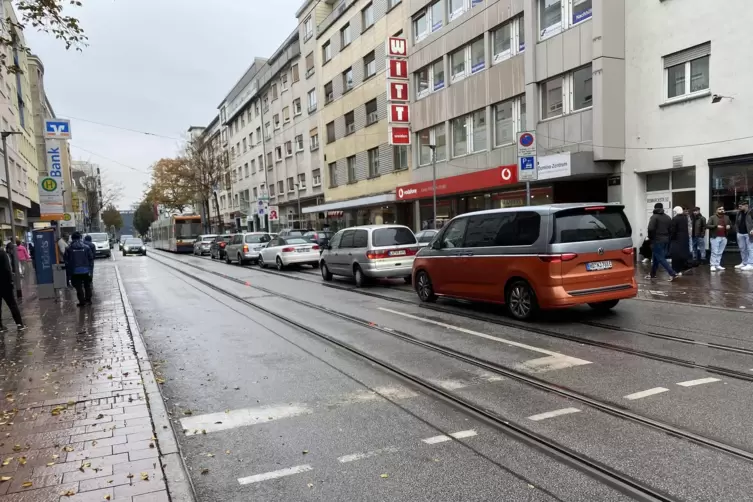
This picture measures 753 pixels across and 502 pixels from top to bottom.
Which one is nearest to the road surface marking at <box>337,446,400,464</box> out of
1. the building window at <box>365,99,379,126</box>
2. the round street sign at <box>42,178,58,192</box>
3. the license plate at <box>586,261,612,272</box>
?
the license plate at <box>586,261,612,272</box>

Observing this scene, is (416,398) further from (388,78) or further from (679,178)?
(388,78)

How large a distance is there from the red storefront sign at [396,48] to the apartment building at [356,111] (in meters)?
1.17

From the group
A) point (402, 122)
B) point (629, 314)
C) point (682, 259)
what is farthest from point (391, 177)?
point (629, 314)

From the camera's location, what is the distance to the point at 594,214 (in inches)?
324

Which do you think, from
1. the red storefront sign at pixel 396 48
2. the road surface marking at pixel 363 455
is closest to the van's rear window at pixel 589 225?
the road surface marking at pixel 363 455

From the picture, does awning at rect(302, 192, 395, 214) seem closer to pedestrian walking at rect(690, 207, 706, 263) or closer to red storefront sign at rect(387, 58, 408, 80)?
red storefront sign at rect(387, 58, 408, 80)

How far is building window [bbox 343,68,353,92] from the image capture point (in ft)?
113

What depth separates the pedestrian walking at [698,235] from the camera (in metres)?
14.2

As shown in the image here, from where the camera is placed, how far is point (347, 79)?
3519cm

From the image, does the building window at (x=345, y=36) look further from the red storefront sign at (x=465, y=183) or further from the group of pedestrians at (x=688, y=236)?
the group of pedestrians at (x=688, y=236)

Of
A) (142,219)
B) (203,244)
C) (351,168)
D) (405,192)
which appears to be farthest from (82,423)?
(142,219)

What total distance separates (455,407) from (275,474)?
1776 millimetres

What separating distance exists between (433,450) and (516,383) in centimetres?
179

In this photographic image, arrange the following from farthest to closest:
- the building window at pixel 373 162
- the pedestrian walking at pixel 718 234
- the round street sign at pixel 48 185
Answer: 1. the building window at pixel 373 162
2. the round street sign at pixel 48 185
3. the pedestrian walking at pixel 718 234
